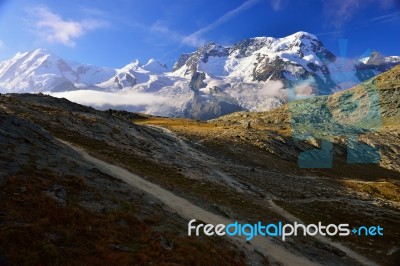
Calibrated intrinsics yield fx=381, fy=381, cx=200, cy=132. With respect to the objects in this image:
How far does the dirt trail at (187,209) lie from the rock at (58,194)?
1176cm

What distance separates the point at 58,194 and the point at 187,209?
14467mm

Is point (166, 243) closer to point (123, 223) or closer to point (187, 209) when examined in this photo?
point (123, 223)

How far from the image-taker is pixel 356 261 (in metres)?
39.1

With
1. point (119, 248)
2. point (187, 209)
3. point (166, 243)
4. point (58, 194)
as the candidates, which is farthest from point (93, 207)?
point (187, 209)

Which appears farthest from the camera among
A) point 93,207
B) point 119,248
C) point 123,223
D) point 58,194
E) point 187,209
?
point 187,209

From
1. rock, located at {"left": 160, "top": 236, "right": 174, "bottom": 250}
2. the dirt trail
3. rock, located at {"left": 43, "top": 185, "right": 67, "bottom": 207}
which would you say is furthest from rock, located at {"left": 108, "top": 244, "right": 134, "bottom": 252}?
the dirt trail

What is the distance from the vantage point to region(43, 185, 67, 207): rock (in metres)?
30.0

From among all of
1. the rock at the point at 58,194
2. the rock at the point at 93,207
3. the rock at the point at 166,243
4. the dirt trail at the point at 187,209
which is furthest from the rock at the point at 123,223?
the dirt trail at the point at 187,209

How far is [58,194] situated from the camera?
102 feet

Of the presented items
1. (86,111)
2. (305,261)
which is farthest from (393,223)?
(86,111)

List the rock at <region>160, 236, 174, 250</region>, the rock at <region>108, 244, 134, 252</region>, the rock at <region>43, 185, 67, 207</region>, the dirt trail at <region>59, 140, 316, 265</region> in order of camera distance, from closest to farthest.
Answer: the rock at <region>108, 244, 134, 252</region>
the rock at <region>160, 236, 174, 250</region>
the rock at <region>43, 185, 67, 207</region>
the dirt trail at <region>59, 140, 316, 265</region>

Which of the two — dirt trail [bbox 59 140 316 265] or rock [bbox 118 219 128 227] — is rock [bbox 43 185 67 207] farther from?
dirt trail [bbox 59 140 316 265]

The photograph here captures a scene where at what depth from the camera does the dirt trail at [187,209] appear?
34.9m

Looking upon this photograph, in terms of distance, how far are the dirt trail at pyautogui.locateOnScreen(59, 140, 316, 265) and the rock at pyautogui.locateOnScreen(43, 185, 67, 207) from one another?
38.6 ft
